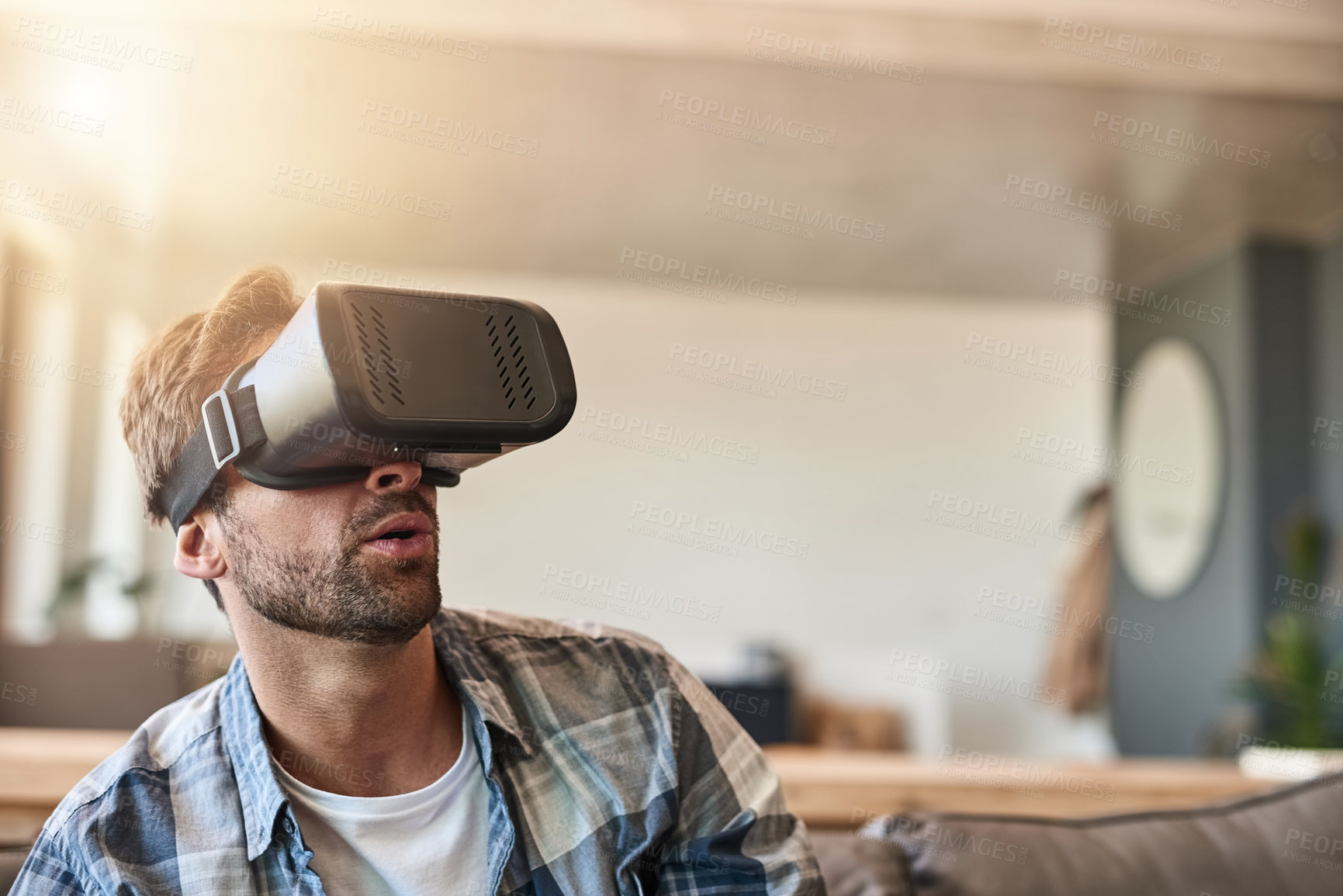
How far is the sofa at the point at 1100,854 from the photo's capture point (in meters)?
1.15

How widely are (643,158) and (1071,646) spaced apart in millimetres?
2956

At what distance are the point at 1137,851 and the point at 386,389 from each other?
0.94 m

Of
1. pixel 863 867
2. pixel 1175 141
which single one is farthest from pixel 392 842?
pixel 1175 141

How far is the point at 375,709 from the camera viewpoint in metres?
1.13

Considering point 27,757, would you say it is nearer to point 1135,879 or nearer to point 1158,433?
point 1135,879

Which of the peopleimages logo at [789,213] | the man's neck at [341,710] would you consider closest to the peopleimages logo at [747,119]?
the peopleimages logo at [789,213]

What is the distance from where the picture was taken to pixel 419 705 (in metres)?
1.16

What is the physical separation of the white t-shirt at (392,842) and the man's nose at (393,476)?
0.30 meters

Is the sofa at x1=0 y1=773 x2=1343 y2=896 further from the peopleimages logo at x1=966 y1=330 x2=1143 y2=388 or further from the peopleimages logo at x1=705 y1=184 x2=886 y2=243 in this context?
the peopleimages logo at x1=966 y1=330 x2=1143 y2=388

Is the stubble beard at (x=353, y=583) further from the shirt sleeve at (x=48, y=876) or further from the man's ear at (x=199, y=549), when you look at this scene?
the shirt sleeve at (x=48, y=876)

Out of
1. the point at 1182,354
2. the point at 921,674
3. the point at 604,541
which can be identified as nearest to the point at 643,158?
the point at 604,541

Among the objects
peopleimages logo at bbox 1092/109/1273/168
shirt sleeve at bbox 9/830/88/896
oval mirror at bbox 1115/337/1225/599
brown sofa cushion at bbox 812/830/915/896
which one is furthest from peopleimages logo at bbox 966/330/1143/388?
shirt sleeve at bbox 9/830/88/896

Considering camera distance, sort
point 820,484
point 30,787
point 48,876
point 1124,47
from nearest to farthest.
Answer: point 48,876
point 30,787
point 1124,47
point 820,484

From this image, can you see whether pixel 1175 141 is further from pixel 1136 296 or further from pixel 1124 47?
pixel 1136 296
